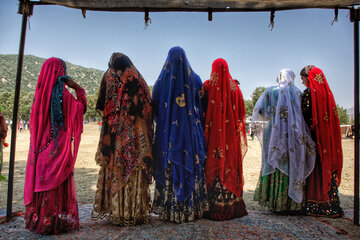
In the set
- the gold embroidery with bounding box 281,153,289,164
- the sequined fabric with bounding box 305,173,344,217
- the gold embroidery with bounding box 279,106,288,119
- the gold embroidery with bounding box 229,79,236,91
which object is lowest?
the sequined fabric with bounding box 305,173,344,217

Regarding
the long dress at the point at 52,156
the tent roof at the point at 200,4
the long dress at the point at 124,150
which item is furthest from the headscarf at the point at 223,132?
the long dress at the point at 52,156

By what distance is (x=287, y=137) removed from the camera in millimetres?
3344

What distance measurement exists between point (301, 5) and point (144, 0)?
1953mm

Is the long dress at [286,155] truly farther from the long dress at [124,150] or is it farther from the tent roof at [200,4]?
the long dress at [124,150]

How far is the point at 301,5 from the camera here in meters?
3.05

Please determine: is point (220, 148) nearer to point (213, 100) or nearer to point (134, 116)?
A: point (213, 100)

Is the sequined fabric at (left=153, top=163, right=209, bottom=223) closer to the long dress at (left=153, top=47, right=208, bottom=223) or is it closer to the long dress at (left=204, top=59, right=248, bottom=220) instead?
the long dress at (left=153, top=47, right=208, bottom=223)

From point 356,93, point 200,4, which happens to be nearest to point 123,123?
point 200,4

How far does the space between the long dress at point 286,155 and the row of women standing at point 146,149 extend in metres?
0.02

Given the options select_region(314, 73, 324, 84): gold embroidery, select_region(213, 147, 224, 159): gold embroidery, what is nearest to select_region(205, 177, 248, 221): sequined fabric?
select_region(213, 147, 224, 159): gold embroidery

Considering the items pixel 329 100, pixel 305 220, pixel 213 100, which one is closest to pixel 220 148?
pixel 213 100

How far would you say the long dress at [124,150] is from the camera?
2709 mm

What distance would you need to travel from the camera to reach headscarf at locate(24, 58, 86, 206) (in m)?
2.54

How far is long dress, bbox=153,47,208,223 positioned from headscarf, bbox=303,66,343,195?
1612 millimetres
